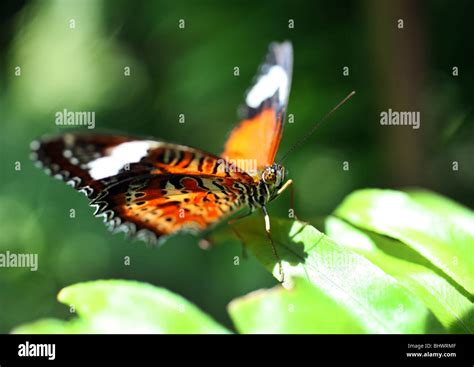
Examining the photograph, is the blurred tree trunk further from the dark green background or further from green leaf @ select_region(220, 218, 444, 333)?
green leaf @ select_region(220, 218, 444, 333)

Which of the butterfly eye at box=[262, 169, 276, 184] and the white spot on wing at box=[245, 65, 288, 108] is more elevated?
the white spot on wing at box=[245, 65, 288, 108]

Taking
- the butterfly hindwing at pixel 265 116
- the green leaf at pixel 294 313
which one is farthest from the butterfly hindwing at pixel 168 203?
the green leaf at pixel 294 313

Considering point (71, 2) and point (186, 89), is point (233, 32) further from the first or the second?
point (71, 2)

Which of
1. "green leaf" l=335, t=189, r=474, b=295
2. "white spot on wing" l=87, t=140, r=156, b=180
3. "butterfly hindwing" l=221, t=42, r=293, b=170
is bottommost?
"green leaf" l=335, t=189, r=474, b=295

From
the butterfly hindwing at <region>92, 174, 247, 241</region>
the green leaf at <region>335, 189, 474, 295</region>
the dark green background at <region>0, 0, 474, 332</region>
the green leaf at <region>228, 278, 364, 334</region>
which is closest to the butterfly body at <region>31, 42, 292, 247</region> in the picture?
the butterfly hindwing at <region>92, 174, 247, 241</region>

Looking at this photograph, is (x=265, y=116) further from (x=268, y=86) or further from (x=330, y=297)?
(x=330, y=297)

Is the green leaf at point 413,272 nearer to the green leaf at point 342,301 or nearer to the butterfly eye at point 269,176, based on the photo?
the green leaf at point 342,301
